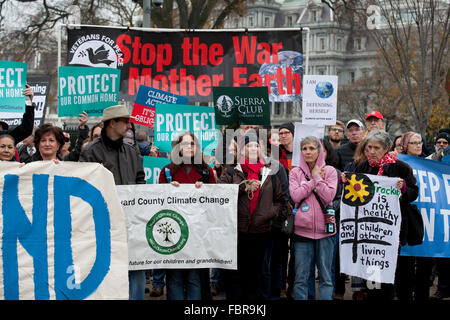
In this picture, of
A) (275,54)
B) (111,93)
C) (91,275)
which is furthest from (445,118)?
(91,275)

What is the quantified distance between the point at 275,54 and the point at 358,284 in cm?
413

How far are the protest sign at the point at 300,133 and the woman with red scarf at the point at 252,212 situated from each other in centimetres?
78

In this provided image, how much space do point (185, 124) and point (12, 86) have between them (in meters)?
2.01

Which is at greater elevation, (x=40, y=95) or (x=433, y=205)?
(x=40, y=95)

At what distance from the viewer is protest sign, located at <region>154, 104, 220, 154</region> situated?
29.1ft

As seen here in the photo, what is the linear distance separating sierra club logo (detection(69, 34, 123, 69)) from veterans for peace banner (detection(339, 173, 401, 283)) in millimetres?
4488

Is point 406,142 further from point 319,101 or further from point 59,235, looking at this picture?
point 59,235

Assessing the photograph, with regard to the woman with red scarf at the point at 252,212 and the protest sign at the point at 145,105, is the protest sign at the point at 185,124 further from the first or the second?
the woman with red scarf at the point at 252,212

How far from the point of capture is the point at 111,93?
337 inches

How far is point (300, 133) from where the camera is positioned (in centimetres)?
838

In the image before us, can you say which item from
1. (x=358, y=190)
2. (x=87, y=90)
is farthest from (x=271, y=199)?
(x=87, y=90)

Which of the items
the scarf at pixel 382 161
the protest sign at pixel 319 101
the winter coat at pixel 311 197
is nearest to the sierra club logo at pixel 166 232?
the winter coat at pixel 311 197

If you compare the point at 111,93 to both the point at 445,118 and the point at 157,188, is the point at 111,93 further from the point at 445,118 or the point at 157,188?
the point at 445,118

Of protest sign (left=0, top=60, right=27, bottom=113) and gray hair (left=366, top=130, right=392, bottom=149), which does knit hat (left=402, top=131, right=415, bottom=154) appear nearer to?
gray hair (left=366, top=130, right=392, bottom=149)
